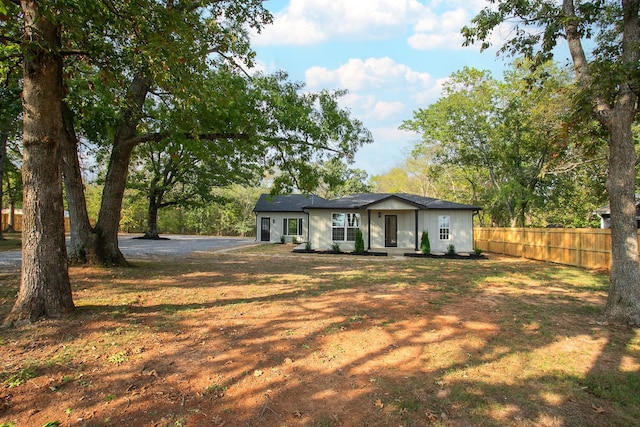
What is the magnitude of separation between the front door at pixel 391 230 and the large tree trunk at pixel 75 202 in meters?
13.9

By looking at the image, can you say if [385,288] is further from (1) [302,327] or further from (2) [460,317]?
(1) [302,327]

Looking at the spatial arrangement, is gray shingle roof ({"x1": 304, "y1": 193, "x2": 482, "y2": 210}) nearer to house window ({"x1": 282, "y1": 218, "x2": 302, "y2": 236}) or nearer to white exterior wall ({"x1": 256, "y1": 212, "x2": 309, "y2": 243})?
white exterior wall ({"x1": 256, "y1": 212, "x2": 309, "y2": 243})

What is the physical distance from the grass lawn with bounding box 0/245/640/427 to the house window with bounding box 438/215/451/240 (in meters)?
11.2

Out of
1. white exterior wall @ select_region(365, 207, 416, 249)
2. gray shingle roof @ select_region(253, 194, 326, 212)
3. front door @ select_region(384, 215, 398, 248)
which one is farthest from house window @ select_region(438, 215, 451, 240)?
gray shingle roof @ select_region(253, 194, 326, 212)

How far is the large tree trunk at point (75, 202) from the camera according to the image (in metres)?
8.58

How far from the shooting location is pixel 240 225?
123ft

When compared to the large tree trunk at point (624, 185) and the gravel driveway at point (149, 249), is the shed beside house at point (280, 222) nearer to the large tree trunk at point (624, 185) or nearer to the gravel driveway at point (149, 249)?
the gravel driveway at point (149, 249)

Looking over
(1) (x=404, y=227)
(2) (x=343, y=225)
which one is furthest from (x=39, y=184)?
(1) (x=404, y=227)

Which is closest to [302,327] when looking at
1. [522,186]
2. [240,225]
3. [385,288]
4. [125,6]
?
[385,288]

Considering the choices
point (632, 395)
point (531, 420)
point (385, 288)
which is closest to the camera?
point (531, 420)

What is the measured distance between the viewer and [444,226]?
18062 mm

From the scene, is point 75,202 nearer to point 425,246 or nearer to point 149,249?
point 149,249

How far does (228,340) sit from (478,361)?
2.82 meters

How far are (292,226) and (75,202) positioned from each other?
17532 mm
